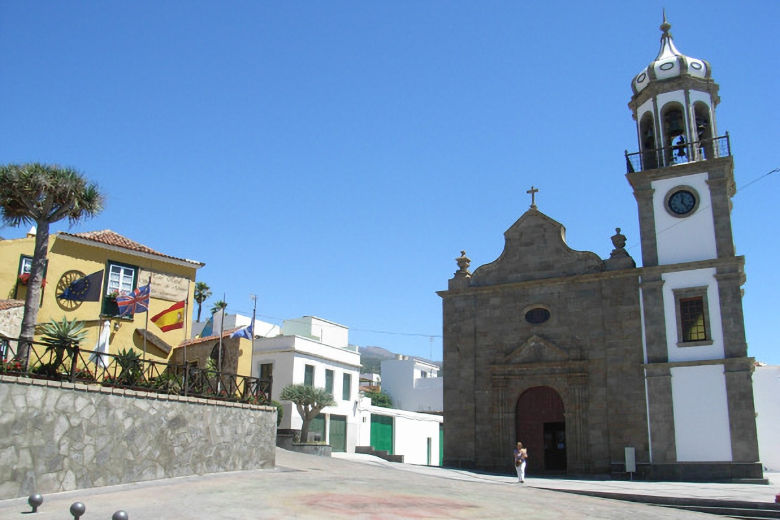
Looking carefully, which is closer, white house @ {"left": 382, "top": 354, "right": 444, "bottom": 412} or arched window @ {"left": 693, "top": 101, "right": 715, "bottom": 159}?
arched window @ {"left": 693, "top": 101, "right": 715, "bottom": 159}

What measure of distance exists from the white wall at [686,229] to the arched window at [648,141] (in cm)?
119

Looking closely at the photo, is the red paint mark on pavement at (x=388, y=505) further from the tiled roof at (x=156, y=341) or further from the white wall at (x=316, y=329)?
the white wall at (x=316, y=329)

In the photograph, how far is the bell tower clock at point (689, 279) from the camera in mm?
26391

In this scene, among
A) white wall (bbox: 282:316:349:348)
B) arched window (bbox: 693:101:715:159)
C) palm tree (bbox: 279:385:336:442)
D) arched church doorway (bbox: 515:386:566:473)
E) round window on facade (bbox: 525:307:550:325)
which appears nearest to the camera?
arched window (bbox: 693:101:715:159)

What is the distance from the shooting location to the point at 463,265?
33719 mm

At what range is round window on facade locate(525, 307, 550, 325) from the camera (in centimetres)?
3102

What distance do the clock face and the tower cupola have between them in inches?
58.5

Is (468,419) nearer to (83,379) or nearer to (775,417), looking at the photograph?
(775,417)

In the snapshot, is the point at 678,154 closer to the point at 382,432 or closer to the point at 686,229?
the point at 686,229

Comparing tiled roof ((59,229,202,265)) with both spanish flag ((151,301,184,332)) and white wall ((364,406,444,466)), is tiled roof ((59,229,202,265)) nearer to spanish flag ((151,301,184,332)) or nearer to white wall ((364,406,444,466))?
spanish flag ((151,301,184,332))

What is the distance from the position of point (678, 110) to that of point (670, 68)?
1896 mm

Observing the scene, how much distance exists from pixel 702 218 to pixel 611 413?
8864 millimetres

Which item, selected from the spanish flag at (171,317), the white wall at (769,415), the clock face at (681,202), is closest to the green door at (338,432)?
the spanish flag at (171,317)

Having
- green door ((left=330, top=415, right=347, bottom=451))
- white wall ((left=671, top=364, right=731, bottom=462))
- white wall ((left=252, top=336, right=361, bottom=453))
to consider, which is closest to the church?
white wall ((left=671, top=364, right=731, bottom=462))
